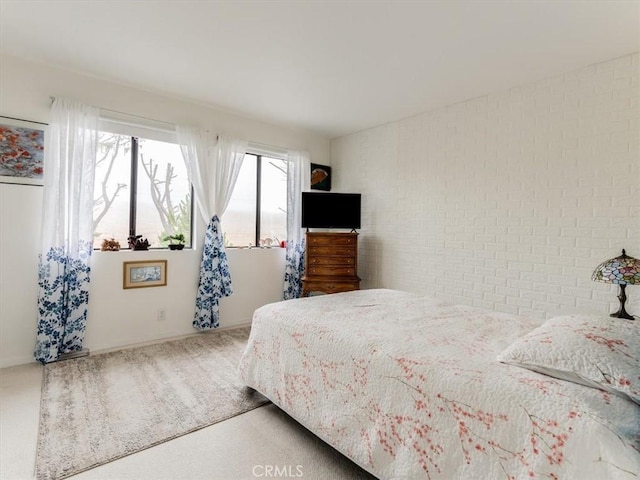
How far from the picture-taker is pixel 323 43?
247 centimetres

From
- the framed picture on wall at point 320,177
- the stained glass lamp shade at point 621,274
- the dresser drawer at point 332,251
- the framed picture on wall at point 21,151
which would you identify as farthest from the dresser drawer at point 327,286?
the framed picture on wall at point 21,151

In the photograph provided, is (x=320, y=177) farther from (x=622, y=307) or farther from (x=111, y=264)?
(x=622, y=307)

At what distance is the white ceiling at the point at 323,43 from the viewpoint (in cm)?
209

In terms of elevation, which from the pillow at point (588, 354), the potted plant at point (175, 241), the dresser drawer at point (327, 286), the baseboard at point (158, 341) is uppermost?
the potted plant at point (175, 241)

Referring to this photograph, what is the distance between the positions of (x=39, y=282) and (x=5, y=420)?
125cm

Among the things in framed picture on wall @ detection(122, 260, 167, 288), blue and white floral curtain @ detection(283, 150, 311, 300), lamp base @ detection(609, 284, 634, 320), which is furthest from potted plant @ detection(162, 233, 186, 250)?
lamp base @ detection(609, 284, 634, 320)

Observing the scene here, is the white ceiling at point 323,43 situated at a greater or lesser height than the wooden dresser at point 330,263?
greater

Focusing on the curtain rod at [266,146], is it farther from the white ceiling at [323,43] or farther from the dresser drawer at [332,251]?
the dresser drawer at [332,251]

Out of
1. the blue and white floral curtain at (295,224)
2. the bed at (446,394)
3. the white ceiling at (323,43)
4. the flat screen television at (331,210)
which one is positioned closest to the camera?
the bed at (446,394)

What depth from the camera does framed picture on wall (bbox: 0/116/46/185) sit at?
8.94 ft

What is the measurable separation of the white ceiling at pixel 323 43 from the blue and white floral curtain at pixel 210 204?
566 mm

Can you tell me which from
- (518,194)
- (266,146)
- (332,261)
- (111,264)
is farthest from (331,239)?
(111,264)

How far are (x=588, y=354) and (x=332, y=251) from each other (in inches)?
126

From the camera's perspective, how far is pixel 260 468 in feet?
5.40
